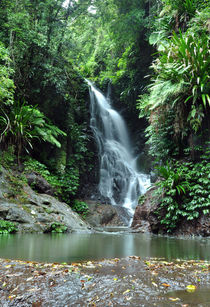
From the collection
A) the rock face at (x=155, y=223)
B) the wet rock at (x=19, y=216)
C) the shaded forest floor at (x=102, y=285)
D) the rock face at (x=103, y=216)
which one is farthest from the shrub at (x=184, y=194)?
the shaded forest floor at (x=102, y=285)

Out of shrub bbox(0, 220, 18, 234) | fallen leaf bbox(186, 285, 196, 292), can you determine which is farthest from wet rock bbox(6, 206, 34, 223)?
fallen leaf bbox(186, 285, 196, 292)

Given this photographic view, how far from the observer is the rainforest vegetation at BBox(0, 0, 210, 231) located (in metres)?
6.55

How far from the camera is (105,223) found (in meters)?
9.81

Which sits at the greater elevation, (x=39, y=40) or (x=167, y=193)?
(x=39, y=40)

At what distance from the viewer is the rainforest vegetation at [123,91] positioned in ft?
21.5

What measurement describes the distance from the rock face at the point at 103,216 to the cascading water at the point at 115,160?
58cm

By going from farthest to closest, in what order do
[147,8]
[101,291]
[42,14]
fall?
[147,8] < [42,14] < [101,291]

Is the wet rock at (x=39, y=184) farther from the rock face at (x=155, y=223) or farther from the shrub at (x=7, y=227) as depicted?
the rock face at (x=155, y=223)

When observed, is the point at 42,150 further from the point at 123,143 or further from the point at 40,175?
the point at 123,143

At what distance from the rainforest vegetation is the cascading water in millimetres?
799

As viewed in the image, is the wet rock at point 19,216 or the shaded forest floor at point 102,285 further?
the wet rock at point 19,216

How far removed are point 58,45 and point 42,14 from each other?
1360mm

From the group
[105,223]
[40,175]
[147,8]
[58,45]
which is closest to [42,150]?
[40,175]

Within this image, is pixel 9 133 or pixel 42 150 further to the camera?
pixel 42 150
